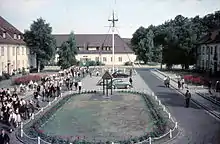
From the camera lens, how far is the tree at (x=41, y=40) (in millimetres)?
55844

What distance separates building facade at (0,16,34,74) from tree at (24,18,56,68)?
5.28 feet

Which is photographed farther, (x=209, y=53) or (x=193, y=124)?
(x=209, y=53)

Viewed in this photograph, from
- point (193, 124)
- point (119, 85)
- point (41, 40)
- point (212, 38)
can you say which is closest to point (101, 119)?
point (193, 124)

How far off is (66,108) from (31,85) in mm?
11519

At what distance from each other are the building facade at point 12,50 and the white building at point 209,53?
3041 centimetres

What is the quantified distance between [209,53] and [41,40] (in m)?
28.6

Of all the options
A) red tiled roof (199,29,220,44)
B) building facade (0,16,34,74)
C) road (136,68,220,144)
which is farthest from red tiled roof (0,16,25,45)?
red tiled roof (199,29,220,44)

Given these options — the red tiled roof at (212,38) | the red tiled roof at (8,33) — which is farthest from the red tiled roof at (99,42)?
the red tiled roof at (8,33)

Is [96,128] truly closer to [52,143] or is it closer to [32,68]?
[52,143]

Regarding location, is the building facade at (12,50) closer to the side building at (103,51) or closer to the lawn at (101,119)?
the lawn at (101,119)

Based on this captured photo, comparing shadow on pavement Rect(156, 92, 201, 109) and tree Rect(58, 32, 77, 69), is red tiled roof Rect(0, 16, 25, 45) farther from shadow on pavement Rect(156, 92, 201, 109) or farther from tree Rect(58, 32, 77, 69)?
shadow on pavement Rect(156, 92, 201, 109)

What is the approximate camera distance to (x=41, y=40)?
56.3m

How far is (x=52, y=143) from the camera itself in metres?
14.7

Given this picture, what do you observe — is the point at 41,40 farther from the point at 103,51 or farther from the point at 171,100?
the point at 171,100
